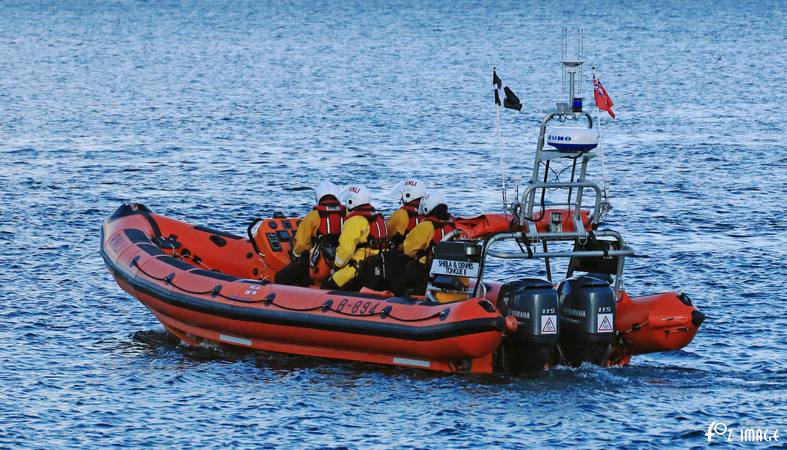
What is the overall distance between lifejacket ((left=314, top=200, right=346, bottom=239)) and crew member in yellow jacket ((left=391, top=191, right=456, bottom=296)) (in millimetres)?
790

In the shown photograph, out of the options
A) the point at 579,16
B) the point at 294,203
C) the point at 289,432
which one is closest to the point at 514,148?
the point at 294,203

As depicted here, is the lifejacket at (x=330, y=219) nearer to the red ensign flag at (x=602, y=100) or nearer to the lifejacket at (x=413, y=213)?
the lifejacket at (x=413, y=213)

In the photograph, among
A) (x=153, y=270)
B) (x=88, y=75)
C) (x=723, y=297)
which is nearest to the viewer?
(x=153, y=270)

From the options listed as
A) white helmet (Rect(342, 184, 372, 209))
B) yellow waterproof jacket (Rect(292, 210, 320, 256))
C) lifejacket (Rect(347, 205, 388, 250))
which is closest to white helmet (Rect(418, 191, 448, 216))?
lifejacket (Rect(347, 205, 388, 250))

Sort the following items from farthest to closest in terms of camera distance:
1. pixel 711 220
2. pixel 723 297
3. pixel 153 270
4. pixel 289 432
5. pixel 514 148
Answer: pixel 514 148 → pixel 711 220 → pixel 723 297 → pixel 153 270 → pixel 289 432

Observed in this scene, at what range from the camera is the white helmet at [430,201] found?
14461 millimetres

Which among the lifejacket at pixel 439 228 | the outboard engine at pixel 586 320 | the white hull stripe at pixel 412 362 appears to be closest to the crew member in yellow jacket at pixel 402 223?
the lifejacket at pixel 439 228

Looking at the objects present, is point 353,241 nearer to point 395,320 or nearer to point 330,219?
point 330,219

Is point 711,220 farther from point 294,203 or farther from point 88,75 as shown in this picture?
point 88,75

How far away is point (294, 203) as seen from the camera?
24.6 metres

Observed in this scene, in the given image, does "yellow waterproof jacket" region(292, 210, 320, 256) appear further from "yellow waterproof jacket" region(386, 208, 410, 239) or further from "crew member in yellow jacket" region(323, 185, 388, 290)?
"yellow waterproof jacket" region(386, 208, 410, 239)

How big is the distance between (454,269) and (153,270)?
3.35 metres

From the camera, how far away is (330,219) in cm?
1508

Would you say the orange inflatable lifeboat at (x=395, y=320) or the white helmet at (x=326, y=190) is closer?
the orange inflatable lifeboat at (x=395, y=320)
